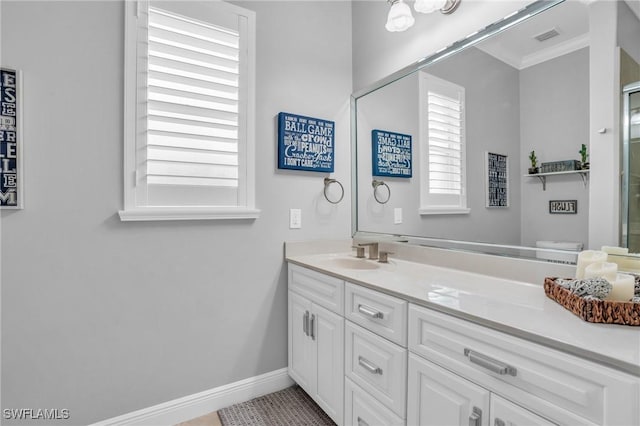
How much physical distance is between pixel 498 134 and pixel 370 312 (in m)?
1.01

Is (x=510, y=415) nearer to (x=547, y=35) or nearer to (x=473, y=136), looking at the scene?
(x=473, y=136)

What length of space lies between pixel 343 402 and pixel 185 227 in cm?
122

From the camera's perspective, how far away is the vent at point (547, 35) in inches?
49.0

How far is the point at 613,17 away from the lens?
111cm

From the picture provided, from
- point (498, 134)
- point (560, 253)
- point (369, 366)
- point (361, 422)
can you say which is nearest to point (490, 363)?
point (369, 366)

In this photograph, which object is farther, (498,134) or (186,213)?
(186,213)

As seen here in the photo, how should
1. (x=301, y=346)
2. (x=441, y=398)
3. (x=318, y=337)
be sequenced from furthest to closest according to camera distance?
(x=301, y=346) < (x=318, y=337) < (x=441, y=398)

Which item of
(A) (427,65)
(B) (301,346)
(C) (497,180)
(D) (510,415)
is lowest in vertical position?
(B) (301,346)

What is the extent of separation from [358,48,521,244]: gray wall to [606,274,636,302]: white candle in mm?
518

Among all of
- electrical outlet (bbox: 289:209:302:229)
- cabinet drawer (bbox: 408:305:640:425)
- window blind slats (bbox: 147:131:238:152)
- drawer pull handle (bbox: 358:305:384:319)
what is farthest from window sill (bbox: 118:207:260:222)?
cabinet drawer (bbox: 408:305:640:425)

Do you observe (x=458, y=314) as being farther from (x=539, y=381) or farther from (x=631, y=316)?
(x=631, y=316)

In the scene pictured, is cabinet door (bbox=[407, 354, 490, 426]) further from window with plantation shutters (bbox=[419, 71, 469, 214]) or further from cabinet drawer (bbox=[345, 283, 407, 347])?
window with plantation shutters (bbox=[419, 71, 469, 214])

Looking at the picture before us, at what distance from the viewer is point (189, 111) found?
174cm

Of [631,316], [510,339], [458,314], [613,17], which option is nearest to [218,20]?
[613,17]
